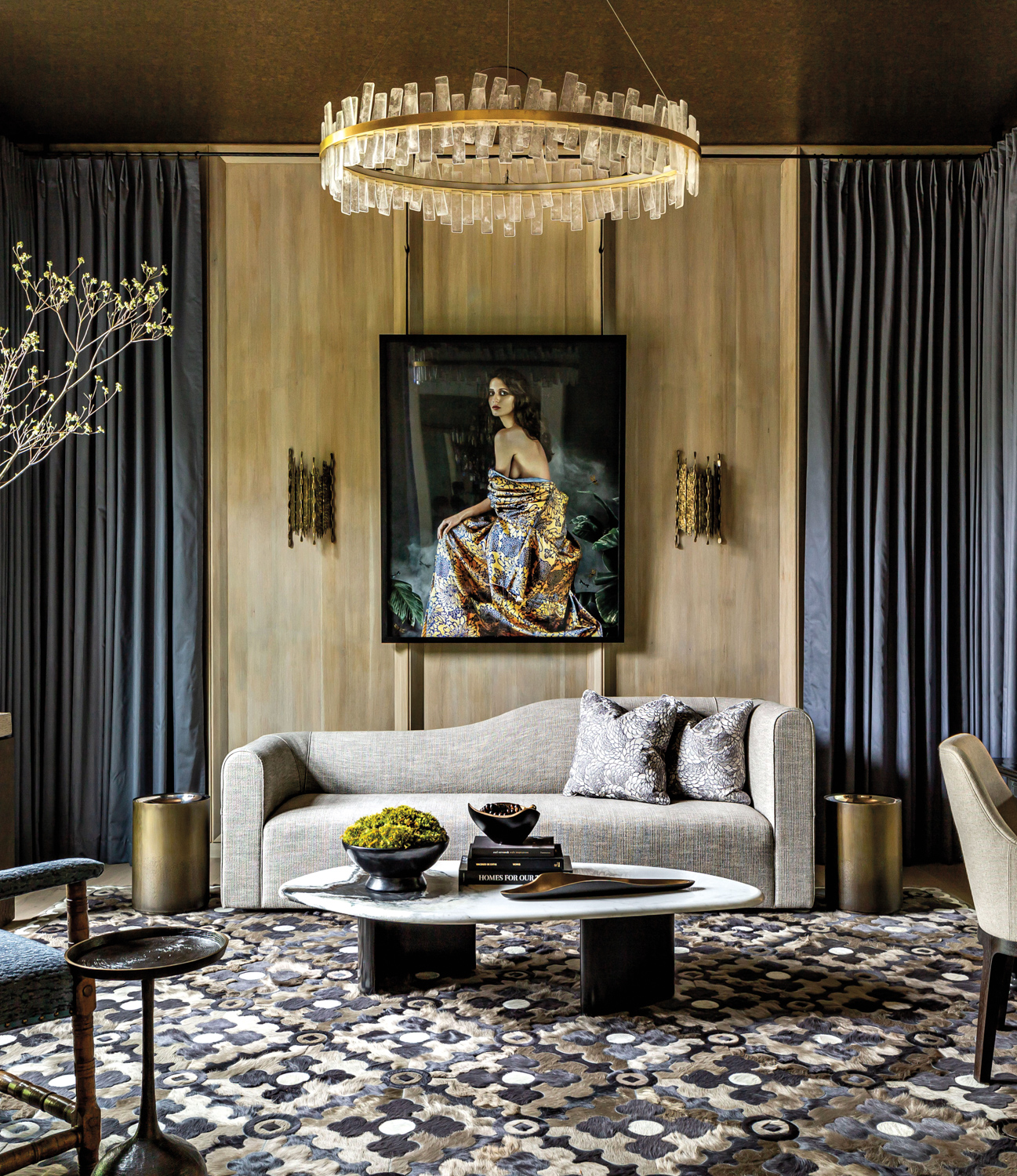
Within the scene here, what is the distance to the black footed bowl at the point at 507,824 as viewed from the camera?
3201 millimetres

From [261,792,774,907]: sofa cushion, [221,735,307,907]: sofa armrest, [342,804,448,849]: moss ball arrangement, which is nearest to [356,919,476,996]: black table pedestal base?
[342,804,448,849]: moss ball arrangement

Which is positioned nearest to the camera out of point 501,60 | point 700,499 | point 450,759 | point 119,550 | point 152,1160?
point 152,1160

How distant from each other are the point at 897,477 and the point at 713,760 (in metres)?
1.54

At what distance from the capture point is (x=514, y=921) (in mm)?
2941

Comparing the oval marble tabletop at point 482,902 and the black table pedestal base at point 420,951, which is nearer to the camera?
the oval marble tabletop at point 482,902

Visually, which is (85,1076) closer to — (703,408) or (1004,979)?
(1004,979)

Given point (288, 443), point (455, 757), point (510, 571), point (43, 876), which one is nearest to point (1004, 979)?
point (43, 876)

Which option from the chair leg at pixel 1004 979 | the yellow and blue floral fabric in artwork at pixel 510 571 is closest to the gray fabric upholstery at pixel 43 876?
the chair leg at pixel 1004 979

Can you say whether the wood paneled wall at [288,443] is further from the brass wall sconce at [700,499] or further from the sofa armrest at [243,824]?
the brass wall sconce at [700,499]

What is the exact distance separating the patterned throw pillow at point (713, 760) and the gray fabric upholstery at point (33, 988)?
2585 mm

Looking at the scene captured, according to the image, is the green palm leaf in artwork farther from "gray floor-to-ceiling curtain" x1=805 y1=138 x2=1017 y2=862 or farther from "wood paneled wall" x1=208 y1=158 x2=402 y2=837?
"gray floor-to-ceiling curtain" x1=805 y1=138 x2=1017 y2=862

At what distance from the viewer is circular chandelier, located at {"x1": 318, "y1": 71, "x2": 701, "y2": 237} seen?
8.30 ft

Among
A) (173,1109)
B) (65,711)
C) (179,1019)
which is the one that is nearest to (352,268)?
(65,711)

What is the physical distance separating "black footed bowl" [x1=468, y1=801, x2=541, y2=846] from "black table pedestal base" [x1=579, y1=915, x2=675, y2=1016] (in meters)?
0.35
